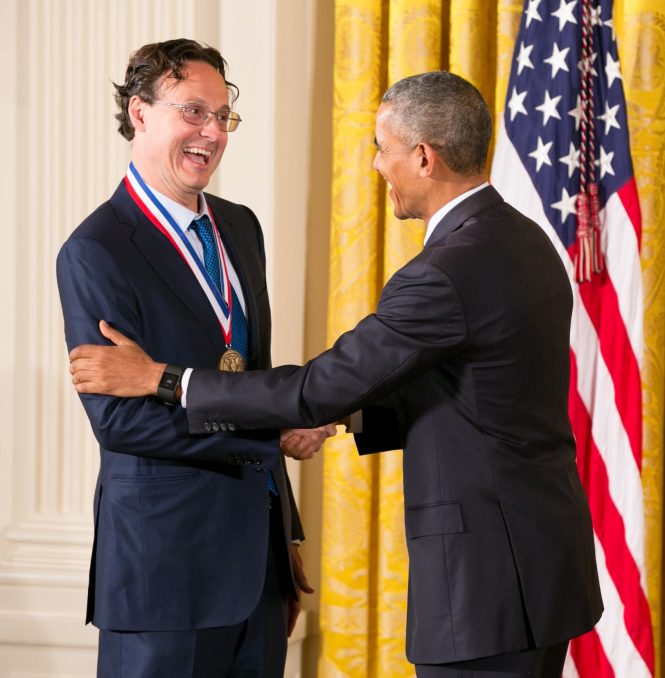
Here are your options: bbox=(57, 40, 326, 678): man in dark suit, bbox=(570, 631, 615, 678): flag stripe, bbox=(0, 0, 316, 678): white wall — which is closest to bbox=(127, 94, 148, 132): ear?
bbox=(57, 40, 326, 678): man in dark suit

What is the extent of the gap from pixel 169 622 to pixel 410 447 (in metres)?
0.61

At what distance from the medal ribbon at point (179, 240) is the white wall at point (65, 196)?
125 centimetres

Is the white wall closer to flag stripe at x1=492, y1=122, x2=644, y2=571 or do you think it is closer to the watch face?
flag stripe at x1=492, y1=122, x2=644, y2=571

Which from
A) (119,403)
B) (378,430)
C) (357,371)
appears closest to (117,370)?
(119,403)

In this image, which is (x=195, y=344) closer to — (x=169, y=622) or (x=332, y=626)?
(x=169, y=622)

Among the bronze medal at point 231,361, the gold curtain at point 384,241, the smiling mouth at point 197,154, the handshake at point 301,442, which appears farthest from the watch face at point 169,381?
the gold curtain at point 384,241

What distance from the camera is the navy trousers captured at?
2125mm

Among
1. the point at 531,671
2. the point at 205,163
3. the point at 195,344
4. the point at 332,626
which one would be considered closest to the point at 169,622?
the point at 195,344

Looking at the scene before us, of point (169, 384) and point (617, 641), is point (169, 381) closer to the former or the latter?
point (169, 384)

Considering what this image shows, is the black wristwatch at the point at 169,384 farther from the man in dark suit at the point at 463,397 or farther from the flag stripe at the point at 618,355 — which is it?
the flag stripe at the point at 618,355

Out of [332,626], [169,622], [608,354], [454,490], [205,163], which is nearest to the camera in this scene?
[454,490]

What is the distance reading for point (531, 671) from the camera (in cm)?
200

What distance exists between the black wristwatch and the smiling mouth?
50 cm

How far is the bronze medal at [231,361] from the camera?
220cm
